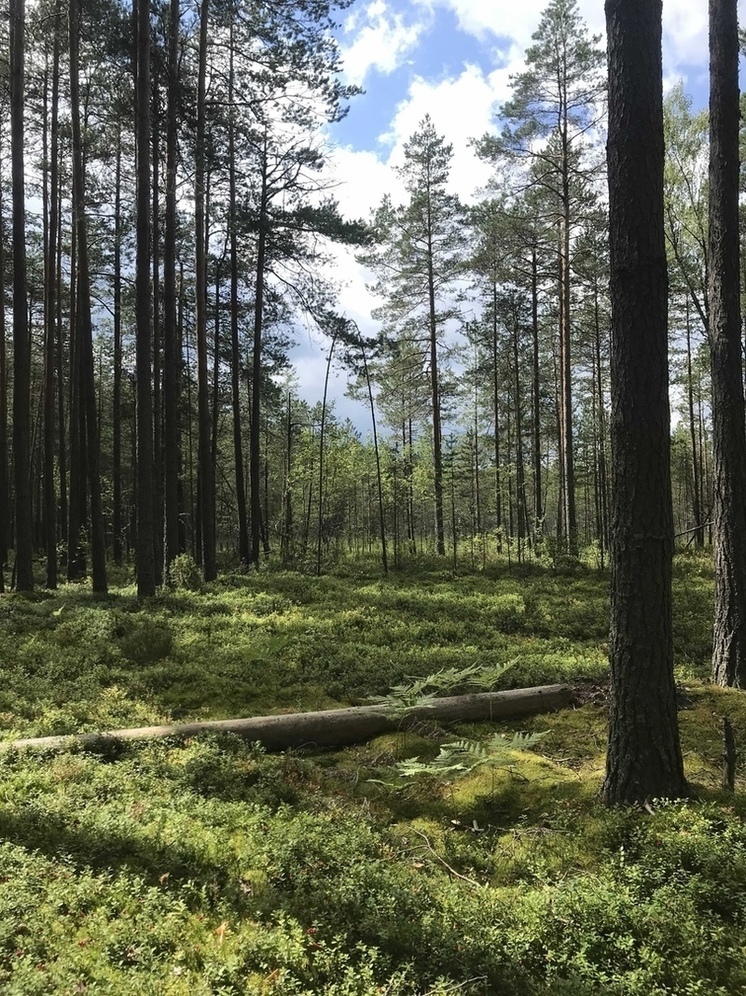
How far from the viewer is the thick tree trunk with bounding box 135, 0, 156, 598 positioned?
11.3 m

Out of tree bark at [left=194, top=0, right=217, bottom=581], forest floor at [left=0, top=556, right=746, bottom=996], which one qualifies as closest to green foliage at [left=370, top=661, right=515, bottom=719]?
forest floor at [left=0, top=556, right=746, bottom=996]

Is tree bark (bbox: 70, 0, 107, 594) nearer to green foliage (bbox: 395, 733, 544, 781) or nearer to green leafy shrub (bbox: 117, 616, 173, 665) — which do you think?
green leafy shrub (bbox: 117, 616, 173, 665)

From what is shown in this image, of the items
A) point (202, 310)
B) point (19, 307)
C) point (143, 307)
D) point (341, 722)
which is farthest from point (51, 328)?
point (341, 722)

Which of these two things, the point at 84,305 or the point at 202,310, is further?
the point at 202,310

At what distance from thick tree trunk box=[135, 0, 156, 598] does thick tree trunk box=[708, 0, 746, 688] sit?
9523 mm

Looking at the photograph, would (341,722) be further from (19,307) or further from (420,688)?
(19,307)

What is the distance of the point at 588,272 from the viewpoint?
18562 millimetres

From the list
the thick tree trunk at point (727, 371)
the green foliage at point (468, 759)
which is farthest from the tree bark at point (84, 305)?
the thick tree trunk at point (727, 371)

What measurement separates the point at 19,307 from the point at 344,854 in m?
13.2

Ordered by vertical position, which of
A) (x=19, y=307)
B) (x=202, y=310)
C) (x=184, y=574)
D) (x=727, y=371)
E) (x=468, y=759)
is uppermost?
(x=202, y=310)

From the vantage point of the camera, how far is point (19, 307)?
12.6 metres

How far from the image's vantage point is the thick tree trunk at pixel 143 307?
11.3 meters

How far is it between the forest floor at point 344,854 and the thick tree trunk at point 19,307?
601 centimetres

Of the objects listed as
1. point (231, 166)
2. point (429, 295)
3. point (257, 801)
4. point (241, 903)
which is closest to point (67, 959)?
point (241, 903)
